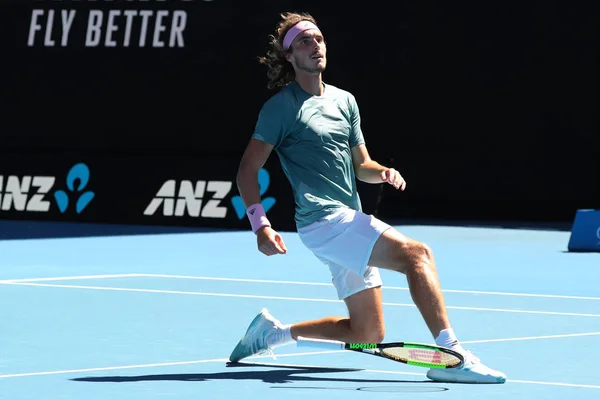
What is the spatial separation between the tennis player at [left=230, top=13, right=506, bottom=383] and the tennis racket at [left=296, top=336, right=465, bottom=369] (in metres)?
0.07

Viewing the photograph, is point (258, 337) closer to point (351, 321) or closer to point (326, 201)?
point (351, 321)

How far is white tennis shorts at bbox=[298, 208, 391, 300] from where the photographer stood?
6953mm

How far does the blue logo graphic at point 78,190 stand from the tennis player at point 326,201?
11746 millimetres

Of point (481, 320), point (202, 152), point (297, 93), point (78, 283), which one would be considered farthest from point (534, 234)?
point (297, 93)

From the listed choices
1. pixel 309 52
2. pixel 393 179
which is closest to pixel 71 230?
pixel 309 52

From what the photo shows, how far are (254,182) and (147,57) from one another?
1333 cm

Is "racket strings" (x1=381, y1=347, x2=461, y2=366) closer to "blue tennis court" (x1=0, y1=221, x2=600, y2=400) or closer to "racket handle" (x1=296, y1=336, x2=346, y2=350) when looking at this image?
"blue tennis court" (x1=0, y1=221, x2=600, y2=400)

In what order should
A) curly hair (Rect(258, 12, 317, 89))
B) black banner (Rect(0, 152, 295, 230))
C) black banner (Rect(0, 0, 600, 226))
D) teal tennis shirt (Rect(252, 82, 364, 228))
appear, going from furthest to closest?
black banner (Rect(0, 0, 600, 226)) < black banner (Rect(0, 152, 295, 230)) < curly hair (Rect(258, 12, 317, 89)) < teal tennis shirt (Rect(252, 82, 364, 228))

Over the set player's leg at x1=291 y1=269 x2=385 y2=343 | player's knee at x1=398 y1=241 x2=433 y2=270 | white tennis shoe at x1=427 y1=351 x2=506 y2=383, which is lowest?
white tennis shoe at x1=427 y1=351 x2=506 y2=383

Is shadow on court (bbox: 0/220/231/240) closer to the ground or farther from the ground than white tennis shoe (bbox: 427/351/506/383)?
farther from the ground

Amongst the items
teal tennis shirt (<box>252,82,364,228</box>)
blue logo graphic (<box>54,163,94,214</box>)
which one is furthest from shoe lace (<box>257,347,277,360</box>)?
blue logo graphic (<box>54,163,94,214</box>)

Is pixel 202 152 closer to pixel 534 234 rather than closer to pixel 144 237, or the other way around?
pixel 144 237

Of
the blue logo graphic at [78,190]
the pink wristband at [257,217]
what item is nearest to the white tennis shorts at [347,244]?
the pink wristband at [257,217]

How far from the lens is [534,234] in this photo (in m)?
18.3
